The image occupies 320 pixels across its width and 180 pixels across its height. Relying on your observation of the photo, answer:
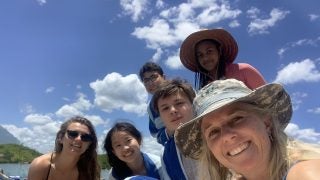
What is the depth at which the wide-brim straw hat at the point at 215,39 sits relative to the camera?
550 cm

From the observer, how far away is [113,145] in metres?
5.92

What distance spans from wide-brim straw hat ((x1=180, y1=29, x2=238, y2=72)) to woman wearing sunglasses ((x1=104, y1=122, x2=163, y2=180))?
1402 mm

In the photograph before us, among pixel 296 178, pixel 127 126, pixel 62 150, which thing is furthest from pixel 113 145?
pixel 296 178

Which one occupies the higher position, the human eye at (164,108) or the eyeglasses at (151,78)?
the eyeglasses at (151,78)

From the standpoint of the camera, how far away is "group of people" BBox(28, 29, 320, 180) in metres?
2.57

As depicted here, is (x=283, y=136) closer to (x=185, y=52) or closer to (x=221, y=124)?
(x=221, y=124)

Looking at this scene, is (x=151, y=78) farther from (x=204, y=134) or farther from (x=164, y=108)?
(x=204, y=134)

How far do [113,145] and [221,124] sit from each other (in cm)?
345

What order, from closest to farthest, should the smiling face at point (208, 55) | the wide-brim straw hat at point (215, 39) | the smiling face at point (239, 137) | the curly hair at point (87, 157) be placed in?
the smiling face at point (239, 137), the smiling face at point (208, 55), the wide-brim straw hat at point (215, 39), the curly hair at point (87, 157)

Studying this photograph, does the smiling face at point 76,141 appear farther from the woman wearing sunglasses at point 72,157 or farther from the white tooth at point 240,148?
the white tooth at point 240,148

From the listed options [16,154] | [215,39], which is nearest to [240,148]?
[215,39]

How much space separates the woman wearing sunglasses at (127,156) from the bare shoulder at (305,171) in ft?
12.2

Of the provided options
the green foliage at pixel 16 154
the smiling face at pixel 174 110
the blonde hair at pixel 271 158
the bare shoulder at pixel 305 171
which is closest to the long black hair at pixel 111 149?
the smiling face at pixel 174 110

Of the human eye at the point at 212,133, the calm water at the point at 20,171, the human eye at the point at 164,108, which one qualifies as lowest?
the human eye at the point at 212,133
